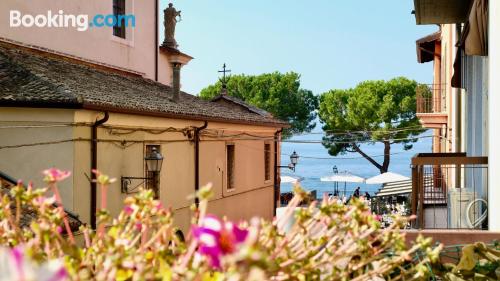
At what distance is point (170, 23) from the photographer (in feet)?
78.3

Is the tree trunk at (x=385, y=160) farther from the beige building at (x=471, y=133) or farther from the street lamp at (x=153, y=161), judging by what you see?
the street lamp at (x=153, y=161)

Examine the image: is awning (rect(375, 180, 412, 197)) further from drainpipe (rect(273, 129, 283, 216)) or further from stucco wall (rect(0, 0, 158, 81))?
stucco wall (rect(0, 0, 158, 81))

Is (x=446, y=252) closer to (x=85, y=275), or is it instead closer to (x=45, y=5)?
(x=85, y=275)

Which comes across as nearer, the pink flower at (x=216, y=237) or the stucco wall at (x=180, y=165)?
the pink flower at (x=216, y=237)

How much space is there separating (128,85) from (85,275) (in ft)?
53.7

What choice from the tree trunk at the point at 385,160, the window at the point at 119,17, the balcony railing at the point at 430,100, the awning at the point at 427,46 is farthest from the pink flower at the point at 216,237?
the tree trunk at the point at 385,160

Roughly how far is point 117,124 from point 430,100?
12.1 meters

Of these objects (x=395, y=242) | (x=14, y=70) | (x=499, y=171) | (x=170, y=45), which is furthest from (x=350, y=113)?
(x=395, y=242)

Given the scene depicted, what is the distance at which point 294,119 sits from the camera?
66.1m

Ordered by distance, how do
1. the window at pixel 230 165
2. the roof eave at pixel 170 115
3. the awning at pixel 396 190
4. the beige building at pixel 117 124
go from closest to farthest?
the roof eave at pixel 170 115, the beige building at pixel 117 124, the awning at pixel 396 190, the window at pixel 230 165

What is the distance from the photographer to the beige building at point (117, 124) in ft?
37.9

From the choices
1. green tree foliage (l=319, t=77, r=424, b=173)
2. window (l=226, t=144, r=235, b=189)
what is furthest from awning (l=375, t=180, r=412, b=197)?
green tree foliage (l=319, t=77, r=424, b=173)

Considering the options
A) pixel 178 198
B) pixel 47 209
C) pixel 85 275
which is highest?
pixel 47 209

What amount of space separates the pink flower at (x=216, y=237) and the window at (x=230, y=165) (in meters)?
19.3
